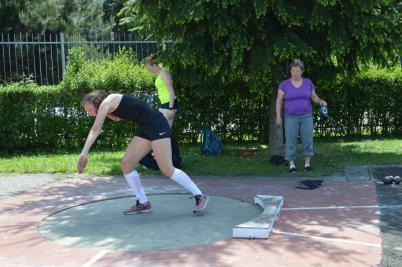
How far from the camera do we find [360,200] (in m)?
7.66

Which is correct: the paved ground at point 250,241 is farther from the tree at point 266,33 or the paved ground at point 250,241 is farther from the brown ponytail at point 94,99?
the tree at point 266,33

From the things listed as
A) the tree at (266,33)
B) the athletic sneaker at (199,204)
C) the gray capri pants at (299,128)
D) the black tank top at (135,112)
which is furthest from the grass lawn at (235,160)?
the black tank top at (135,112)

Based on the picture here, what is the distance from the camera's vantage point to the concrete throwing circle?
5.96 m

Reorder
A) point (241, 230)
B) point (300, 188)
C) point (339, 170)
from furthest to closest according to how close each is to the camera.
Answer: point (339, 170), point (300, 188), point (241, 230)

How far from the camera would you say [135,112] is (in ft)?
22.0

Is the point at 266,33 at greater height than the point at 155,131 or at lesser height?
greater

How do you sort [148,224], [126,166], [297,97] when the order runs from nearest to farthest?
[148,224], [126,166], [297,97]

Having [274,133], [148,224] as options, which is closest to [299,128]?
[274,133]

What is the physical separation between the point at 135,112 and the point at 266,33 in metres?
4.25

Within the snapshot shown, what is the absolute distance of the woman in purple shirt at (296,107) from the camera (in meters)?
9.57

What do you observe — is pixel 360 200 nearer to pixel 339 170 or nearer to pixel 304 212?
pixel 304 212

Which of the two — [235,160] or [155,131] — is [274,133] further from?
[155,131]

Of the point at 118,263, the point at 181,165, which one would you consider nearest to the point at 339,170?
the point at 181,165

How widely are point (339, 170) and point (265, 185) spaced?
175 centimetres
